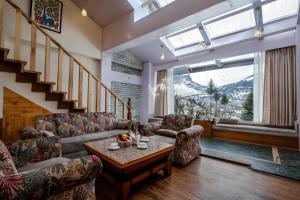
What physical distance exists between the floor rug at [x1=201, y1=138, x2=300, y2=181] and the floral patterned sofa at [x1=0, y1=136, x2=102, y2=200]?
274 centimetres

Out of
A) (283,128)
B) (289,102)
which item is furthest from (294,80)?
(283,128)

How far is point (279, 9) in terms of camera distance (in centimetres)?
381

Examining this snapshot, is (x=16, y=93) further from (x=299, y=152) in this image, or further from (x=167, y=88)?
(x=299, y=152)

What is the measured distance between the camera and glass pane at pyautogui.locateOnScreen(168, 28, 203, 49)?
16.4 feet

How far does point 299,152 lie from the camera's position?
11.8 ft

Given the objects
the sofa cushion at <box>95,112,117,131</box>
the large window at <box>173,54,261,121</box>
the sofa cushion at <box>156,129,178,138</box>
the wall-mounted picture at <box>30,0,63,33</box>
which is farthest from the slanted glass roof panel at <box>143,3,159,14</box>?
the sofa cushion at <box>156,129,178,138</box>

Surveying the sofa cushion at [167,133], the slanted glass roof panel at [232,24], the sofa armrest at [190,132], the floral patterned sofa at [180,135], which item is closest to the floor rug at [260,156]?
the floral patterned sofa at [180,135]

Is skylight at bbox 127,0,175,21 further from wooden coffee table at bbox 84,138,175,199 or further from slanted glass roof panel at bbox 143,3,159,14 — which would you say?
wooden coffee table at bbox 84,138,175,199

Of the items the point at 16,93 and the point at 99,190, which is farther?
the point at 16,93

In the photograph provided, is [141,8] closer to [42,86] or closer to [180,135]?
[42,86]

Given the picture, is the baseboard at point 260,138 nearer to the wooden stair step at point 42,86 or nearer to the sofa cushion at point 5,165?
the wooden stair step at point 42,86

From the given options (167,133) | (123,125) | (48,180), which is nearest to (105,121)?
(123,125)

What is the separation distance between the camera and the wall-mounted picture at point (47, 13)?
3826mm

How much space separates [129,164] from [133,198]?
0.46 m
